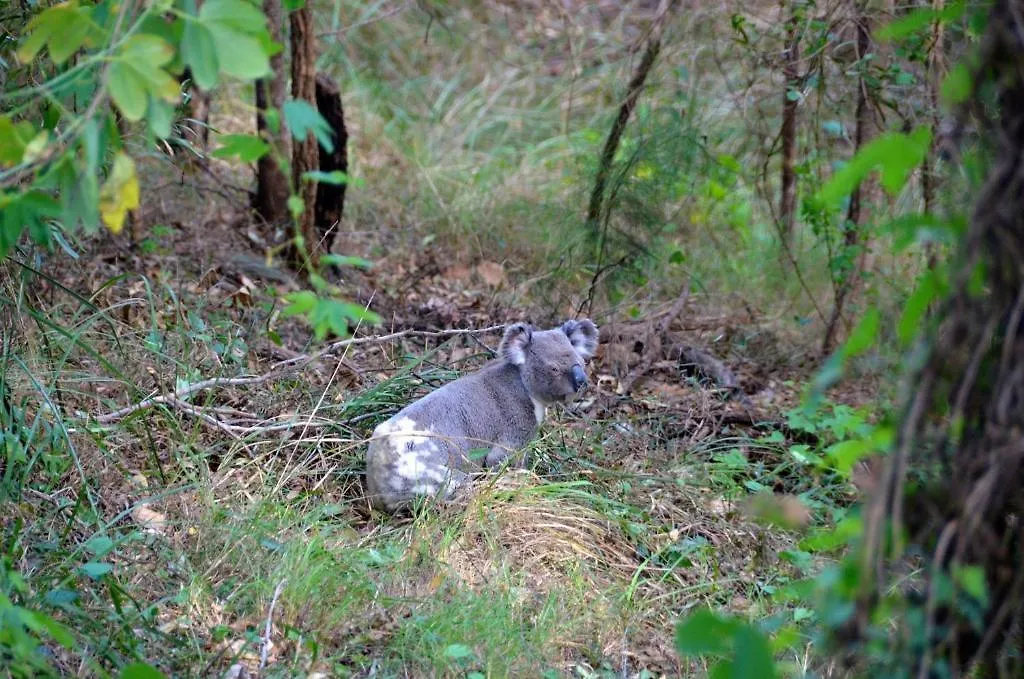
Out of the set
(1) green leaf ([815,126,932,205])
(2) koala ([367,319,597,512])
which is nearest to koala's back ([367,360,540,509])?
(2) koala ([367,319,597,512])

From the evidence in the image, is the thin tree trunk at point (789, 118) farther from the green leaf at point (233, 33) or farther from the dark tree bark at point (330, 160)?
the green leaf at point (233, 33)

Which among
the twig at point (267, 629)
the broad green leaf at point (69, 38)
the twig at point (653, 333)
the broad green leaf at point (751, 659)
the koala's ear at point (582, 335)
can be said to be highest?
the broad green leaf at point (69, 38)

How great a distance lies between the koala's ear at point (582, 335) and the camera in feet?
18.1

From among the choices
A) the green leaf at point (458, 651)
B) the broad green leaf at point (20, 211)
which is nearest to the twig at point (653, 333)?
the green leaf at point (458, 651)

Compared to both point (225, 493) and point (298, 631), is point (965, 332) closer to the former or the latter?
point (298, 631)

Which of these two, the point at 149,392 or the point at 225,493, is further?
the point at 149,392

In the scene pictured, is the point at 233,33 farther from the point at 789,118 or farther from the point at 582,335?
the point at 789,118

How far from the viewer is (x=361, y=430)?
521cm

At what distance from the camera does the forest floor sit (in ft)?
12.2

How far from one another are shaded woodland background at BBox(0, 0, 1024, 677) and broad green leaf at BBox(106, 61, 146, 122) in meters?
0.03

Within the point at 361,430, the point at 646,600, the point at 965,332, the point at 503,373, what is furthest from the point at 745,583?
the point at 965,332

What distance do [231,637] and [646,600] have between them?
1555mm

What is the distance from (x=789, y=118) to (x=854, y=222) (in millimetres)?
836

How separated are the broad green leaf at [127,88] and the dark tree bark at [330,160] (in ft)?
14.8
